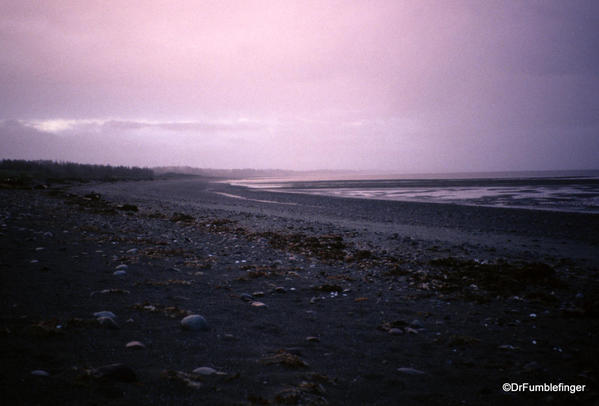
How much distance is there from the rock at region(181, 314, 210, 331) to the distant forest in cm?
7262

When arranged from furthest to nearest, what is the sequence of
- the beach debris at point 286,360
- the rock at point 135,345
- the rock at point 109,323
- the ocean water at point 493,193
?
the ocean water at point 493,193 → the rock at point 109,323 → the rock at point 135,345 → the beach debris at point 286,360

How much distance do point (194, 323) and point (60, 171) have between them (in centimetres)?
10981

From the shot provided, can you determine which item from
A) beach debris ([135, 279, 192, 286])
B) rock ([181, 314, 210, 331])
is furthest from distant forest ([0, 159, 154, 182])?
rock ([181, 314, 210, 331])

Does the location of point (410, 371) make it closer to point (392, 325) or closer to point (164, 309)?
point (392, 325)

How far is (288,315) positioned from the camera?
17.0 feet

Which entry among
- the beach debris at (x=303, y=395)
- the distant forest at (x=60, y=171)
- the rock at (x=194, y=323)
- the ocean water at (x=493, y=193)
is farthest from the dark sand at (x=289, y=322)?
the distant forest at (x=60, y=171)

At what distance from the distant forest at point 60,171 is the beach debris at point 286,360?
2913 inches

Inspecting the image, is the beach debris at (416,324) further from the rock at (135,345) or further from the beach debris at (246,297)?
the rock at (135,345)

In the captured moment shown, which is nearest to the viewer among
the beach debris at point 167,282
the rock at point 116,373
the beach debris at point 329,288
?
the rock at point 116,373

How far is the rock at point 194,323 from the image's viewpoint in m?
4.34

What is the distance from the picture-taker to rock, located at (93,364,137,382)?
9.61ft

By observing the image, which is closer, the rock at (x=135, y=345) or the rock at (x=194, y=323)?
the rock at (x=135, y=345)

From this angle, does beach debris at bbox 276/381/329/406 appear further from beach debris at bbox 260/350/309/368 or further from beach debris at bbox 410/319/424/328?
beach debris at bbox 410/319/424/328

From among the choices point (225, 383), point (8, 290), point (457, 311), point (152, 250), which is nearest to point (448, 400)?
point (225, 383)
